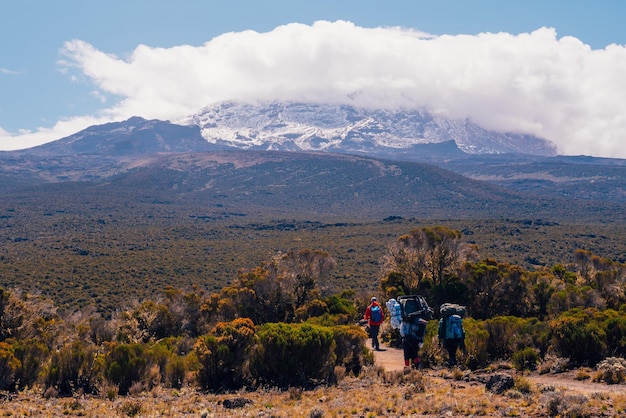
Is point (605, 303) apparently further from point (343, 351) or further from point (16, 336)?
point (16, 336)


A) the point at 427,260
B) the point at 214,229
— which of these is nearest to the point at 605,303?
the point at 427,260

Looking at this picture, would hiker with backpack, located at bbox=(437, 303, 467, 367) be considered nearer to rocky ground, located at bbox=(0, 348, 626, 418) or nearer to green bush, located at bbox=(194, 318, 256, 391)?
rocky ground, located at bbox=(0, 348, 626, 418)

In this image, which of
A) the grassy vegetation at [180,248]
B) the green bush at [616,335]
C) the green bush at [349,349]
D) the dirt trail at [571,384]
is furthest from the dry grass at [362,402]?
the grassy vegetation at [180,248]

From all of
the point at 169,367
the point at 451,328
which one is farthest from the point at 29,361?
the point at 451,328

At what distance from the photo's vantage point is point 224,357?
12.5m

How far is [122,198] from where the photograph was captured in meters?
129

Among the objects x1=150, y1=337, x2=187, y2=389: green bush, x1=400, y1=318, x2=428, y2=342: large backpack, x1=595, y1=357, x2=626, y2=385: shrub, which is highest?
x1=400, y1=318, x2=428, y2=342: large backpack

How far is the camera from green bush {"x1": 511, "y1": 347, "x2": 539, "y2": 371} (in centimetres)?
1222

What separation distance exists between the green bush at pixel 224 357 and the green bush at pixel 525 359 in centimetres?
575

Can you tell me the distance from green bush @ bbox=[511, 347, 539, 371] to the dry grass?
4.24 ft

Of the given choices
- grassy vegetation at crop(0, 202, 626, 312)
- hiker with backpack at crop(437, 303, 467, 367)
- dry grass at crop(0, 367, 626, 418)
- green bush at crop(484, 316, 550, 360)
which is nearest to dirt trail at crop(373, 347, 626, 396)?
dry grass at crop(0, 367, 626, 418)

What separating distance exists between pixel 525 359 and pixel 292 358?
5007 millimetres

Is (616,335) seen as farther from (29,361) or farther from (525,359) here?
(29,361)

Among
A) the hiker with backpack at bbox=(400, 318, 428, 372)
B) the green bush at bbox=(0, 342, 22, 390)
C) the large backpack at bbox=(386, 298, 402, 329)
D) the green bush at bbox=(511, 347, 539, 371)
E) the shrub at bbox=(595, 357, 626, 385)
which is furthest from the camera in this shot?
the large backpack at bbox=(386, 298, 402, 329)
